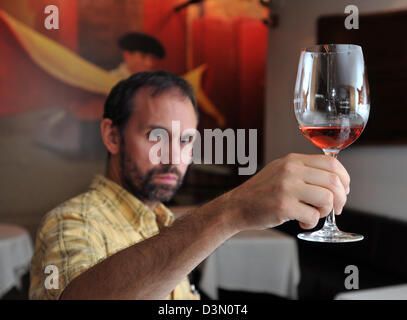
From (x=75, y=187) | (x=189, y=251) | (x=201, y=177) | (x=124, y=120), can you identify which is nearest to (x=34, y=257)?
(x=124, y=120)

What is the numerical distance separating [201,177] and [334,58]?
15.2ft

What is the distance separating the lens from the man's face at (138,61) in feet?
16.1

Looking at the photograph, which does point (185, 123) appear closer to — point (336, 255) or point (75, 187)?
point (336, 255)

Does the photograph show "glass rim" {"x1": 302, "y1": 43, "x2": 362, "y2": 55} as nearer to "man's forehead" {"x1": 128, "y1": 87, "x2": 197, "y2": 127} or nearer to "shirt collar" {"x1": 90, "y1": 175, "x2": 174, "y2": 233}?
"man's forehead" {"x1": 128, "y1": 87, "x2": 197, "y2": 127}

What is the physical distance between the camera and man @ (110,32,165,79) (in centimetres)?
489

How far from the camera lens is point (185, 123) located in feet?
3.33

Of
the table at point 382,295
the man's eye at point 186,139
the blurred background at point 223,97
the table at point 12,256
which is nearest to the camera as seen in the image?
the man's eye at point 186,139

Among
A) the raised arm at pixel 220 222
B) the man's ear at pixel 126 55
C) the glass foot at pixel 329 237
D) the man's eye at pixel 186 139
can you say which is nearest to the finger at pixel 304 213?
the raised arm at pixel 220 222

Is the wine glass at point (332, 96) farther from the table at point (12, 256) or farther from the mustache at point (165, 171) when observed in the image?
the table at point (12, 256)

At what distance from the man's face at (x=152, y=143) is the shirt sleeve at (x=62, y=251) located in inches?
7.0

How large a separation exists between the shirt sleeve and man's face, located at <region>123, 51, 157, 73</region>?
13.7ft

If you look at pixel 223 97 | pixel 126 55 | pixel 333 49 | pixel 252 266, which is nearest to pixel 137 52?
pixel 126 55

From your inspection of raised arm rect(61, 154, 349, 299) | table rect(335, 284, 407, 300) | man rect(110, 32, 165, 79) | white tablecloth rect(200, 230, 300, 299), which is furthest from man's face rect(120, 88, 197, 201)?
man rect(110, 32, 165, 79)

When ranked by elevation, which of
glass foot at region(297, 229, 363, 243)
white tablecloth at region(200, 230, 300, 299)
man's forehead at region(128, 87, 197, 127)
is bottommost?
white tablecloth at region(200, 230, 300, 299)
